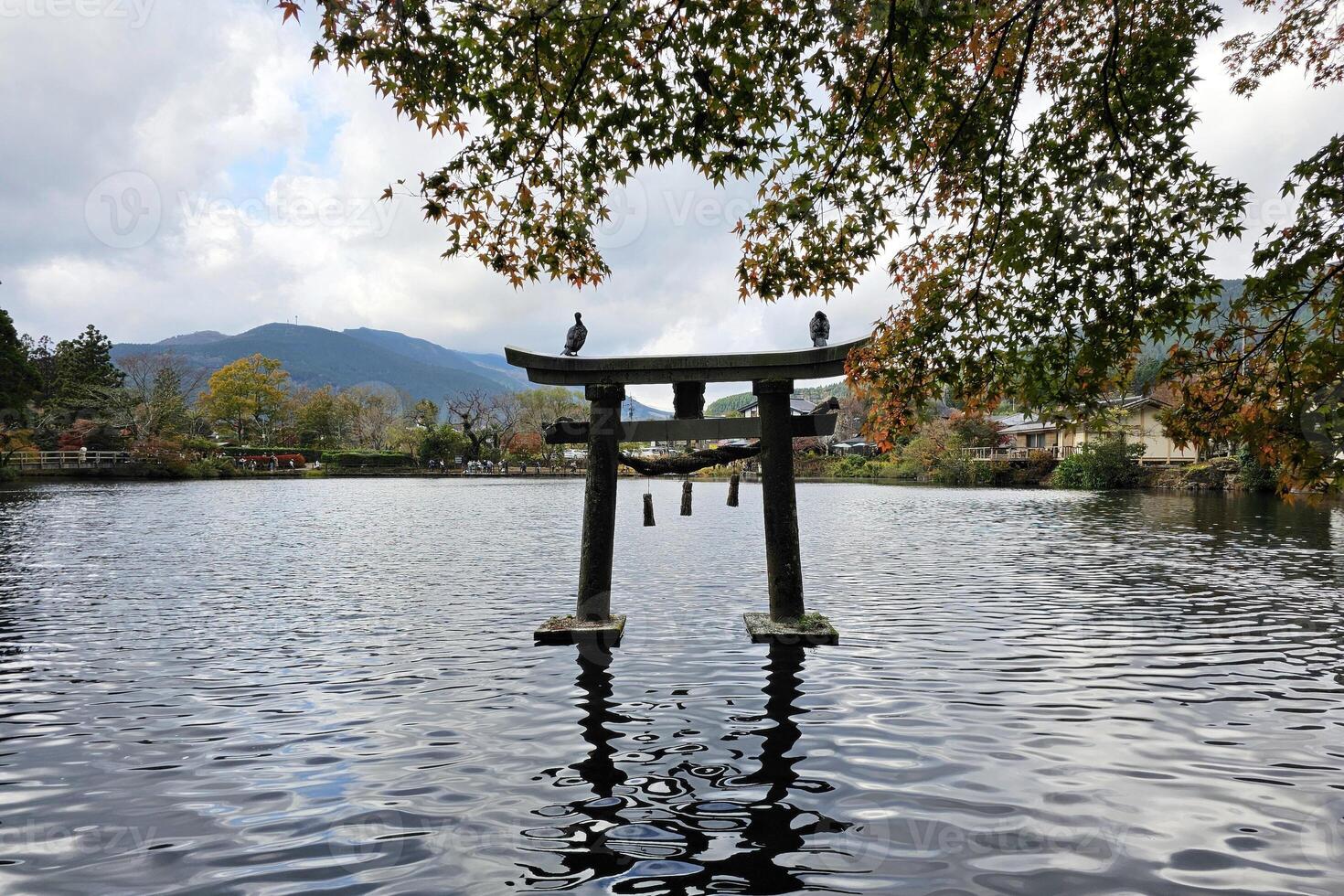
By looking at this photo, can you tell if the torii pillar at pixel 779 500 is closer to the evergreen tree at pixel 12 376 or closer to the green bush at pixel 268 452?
the evergreen tree at pixel 12 376

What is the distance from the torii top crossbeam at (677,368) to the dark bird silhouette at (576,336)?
0.15 metres

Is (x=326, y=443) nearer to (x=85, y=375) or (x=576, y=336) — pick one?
(x=85, y=375)

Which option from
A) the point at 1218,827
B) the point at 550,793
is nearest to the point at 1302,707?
the point at 1218,827

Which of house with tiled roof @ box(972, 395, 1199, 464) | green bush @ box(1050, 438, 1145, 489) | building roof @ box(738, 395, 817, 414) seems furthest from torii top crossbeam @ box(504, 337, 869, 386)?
green bush @ box(1050, 438, 1145, 489)

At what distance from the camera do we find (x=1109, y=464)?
2105 inches

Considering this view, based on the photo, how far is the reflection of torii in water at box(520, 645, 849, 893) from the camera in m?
4.32

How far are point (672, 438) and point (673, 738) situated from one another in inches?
201

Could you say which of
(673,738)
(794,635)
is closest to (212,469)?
(794,635)

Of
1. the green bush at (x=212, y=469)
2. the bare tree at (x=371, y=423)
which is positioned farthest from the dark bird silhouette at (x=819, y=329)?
the bare tree at (x=371, y=423)

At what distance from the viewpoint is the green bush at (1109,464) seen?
5334 cm

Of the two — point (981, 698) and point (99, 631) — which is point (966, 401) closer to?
point (981, 698)

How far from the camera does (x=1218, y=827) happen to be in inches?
192

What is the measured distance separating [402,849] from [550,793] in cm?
120

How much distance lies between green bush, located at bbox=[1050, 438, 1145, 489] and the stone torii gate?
172ft
